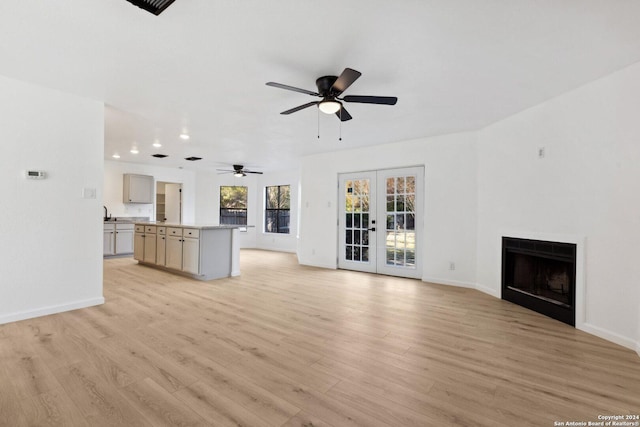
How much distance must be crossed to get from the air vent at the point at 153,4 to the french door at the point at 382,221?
14.8ft

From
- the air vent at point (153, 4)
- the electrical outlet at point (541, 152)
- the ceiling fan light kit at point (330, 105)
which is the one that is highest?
the air vent at point (153, 4)

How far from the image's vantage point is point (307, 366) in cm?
231

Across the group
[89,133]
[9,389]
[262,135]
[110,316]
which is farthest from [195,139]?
[9,389]

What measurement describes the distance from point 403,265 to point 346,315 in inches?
99.0

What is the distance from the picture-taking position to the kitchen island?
205 inches

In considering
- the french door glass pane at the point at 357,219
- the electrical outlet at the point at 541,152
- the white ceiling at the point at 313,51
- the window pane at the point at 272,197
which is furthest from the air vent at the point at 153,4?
the window pane at the point at 272,197

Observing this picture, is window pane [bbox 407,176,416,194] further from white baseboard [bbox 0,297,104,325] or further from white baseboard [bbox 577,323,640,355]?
white baseboard [bbox 0,297,104,325]

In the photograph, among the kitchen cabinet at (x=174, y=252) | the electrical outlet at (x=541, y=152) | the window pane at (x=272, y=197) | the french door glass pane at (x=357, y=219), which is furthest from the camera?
the window pane at (x=272, y=197)

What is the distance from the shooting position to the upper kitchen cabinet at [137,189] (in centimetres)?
806

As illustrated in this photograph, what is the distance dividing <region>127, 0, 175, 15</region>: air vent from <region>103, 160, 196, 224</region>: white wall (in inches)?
285

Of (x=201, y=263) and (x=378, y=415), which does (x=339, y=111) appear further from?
(x=201, y=263)

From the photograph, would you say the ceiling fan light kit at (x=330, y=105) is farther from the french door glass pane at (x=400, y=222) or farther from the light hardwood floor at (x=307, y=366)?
the french door glass pane at (x=400, y=222)

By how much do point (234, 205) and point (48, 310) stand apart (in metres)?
7.04

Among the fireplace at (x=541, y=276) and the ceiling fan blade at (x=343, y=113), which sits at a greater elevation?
the ceiling fan blade at (x=343, y=113)
